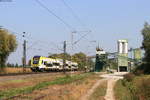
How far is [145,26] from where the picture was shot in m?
59.9

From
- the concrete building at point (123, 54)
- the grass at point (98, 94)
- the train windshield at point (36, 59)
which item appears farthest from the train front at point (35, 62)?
the concrete building at point (123, 54)

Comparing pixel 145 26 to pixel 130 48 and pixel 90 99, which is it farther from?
pixel 130 48

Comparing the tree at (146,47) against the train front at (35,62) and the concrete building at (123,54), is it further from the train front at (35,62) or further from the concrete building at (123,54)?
the concrete building at (123,54)

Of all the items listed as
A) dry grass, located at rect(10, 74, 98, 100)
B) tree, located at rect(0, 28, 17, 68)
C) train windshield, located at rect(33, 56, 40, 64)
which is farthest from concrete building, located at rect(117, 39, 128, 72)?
dry grass, located at rect(10, 74, 98, 100)

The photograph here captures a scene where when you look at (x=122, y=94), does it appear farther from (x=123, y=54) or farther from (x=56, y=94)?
(x=123, y=54)

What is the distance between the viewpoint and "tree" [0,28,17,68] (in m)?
68.0

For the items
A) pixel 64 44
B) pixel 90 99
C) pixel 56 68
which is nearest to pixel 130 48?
pixel 56 68

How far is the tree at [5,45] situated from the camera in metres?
68.0

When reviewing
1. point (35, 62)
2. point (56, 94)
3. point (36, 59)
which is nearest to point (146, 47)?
point (36, 59)

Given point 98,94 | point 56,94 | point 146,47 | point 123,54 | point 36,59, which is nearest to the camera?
point 56,94

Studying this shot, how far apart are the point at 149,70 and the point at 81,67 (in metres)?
86.9

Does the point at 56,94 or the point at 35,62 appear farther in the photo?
the point at 35,62

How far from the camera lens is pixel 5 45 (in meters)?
68.5

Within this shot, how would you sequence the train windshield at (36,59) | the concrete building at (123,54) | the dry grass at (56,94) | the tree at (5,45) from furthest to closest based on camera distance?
the concrete building at (123,54) → the train windshield at (36,59) → the tree at (5,45) → the dry grass at (56,94)
